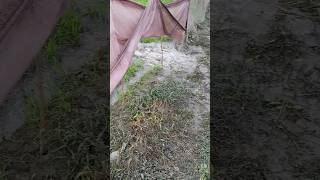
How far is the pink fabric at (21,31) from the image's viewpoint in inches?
106

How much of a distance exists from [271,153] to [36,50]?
231cm

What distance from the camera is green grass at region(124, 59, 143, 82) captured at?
5184 millimetres

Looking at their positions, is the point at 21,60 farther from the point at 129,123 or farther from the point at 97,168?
the point at 129,123

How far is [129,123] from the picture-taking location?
14.5ft

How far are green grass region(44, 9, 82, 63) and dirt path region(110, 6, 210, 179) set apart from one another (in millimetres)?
857

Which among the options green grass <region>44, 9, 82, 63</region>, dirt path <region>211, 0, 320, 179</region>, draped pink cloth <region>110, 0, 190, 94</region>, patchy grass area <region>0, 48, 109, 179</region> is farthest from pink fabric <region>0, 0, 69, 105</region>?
green grass <region>44, 9, 82, 63</region>

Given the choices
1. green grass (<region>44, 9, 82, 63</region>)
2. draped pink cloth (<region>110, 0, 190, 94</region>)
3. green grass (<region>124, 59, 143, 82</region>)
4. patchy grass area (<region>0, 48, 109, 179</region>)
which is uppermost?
draped pink cloth (<region>110, 0, 190, 94</region>)

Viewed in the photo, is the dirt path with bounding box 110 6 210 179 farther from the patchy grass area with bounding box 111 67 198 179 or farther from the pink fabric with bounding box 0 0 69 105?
the pink fabric with bounding box 0 0 69 105

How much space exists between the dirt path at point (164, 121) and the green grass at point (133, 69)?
5cm

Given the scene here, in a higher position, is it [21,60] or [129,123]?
[21,60]

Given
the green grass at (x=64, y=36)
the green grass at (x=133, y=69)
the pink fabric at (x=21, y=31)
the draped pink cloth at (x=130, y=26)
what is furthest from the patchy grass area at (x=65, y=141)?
the pink fabric at (x=21, y=31)

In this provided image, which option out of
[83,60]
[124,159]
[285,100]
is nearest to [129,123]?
[124,159]

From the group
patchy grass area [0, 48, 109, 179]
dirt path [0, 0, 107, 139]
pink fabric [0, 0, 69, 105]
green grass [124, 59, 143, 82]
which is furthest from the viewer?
green grass [124, 59, 143, 82]

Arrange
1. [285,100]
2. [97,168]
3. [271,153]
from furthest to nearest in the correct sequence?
[285,100]
[271,153]
[97,168]
